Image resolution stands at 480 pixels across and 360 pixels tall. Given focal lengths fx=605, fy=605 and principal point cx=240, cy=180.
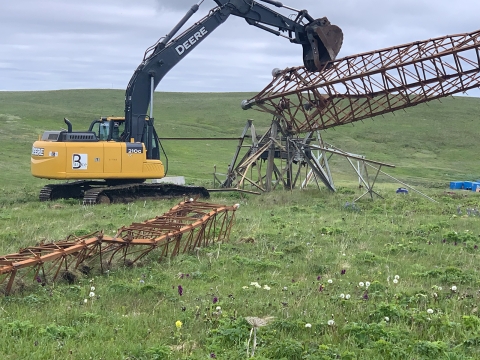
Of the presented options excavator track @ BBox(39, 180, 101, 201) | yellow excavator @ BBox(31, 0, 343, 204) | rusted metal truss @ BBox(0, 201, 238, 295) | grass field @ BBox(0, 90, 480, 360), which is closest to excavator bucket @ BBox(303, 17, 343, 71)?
yellow excavator @ BBox(31, 0, 343, 204)

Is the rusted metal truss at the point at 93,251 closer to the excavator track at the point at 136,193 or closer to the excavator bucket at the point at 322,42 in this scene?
Result: the excavator track at the point at 136,193

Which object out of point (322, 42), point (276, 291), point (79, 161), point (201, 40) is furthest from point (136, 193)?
point (276, 291)

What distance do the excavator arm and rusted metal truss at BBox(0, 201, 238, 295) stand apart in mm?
8195

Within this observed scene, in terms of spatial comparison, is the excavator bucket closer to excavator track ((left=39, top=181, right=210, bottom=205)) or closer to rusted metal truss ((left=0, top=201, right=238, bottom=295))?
excavator track ((left=39, top=181, right=210, bottom=205))

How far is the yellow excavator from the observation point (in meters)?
17.5

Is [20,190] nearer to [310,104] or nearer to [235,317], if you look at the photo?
[310,104]

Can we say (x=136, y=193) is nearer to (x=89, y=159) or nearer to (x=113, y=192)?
(x=113, y=192)

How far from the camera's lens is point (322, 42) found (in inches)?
816

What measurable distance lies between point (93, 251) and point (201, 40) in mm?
13060

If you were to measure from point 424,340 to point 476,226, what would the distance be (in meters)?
8.72

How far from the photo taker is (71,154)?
17422 mm

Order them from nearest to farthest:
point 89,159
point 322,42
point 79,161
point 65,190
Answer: point 79,161 < point 89,159 < point 65,190 < point 322,42

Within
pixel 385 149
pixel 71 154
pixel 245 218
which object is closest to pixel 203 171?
pixel 71 154

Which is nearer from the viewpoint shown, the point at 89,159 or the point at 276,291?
the point at 276,291
